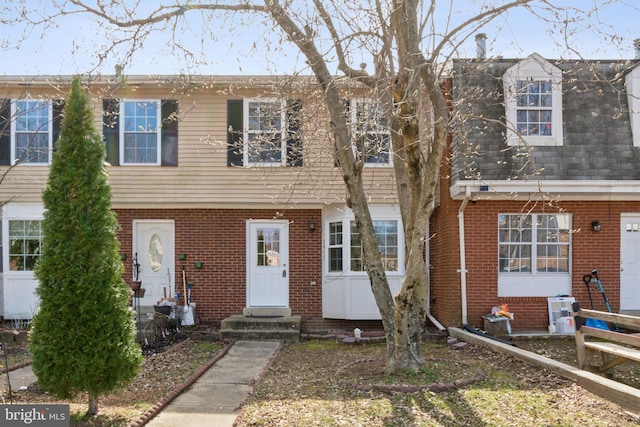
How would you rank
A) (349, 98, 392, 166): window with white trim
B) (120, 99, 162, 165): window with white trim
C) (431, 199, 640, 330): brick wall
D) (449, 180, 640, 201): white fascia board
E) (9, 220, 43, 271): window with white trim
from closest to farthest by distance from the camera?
(349, 98, 392, 166): window with white trim, (449, 180, 640, 201): white fascia board, (431, 199, 640, 330): brick wall, (120, 99, 162, 165): window with white trim, (9, 220, 43, 271): window with white trim

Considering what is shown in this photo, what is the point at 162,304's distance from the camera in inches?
475

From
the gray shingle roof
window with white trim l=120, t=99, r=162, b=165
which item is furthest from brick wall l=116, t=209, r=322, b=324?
the gray shingle roof

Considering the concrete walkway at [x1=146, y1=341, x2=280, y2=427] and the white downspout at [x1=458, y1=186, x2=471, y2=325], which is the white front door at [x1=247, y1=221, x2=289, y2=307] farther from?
the white downspout at [x1=458, y1=186, x2=471, y2=325]

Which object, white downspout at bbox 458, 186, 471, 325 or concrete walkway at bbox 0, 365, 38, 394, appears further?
white downspout at bbox 458, 186, 471, 325

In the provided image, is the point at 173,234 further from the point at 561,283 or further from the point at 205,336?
the point at 561,283

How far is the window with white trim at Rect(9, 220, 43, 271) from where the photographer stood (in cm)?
1321

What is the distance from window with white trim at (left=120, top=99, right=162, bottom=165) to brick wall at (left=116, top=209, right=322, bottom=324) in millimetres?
1195

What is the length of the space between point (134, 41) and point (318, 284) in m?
6.75

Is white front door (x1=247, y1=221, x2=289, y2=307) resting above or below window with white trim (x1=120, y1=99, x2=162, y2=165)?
below

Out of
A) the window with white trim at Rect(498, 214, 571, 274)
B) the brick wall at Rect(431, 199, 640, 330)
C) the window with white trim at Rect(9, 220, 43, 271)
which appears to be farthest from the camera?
the window with white trim at Rect(9, 220, 43, 271)

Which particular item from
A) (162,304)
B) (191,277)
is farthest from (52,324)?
(191,277)

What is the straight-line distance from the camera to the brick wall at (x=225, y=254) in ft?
43.5

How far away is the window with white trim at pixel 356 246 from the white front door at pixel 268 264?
44.5 inches

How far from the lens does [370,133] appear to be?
8703mm
